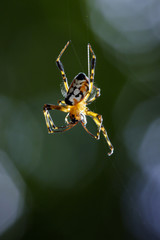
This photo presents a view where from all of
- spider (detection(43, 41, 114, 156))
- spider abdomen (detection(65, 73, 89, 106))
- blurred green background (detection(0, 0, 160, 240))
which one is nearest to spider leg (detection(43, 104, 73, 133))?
spider (detection(43, 41, 114, 156))

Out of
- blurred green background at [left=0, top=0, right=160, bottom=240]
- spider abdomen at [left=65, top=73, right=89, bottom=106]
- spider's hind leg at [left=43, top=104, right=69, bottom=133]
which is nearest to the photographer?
spider abdomen at [left=65, top=73, right=89, bottom=106]

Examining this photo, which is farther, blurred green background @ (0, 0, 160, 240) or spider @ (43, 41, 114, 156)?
blurred green background @ (0, 0, 160, 240)

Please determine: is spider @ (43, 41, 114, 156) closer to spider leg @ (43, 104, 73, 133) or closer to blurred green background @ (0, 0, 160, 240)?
spider leg @ (43, 104, 73, 133)

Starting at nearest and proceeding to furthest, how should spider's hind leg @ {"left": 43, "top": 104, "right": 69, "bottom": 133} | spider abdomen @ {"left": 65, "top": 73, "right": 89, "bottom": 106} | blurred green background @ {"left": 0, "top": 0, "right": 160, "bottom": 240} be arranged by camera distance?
spider abdomen @ {"left": 65, "top": 73, "right": 89, "bottom": 106}, spider's hind leg @ {"left": 43, "top": 104, "right": 69, "bottom": 133}, blurred green background @ {"left": 0, "top": 0, "right": 160, "bottom": 240}

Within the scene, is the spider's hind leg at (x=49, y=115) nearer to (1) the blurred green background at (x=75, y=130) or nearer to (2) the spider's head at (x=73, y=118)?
(2) the spider's head at (x=73, y=118)
